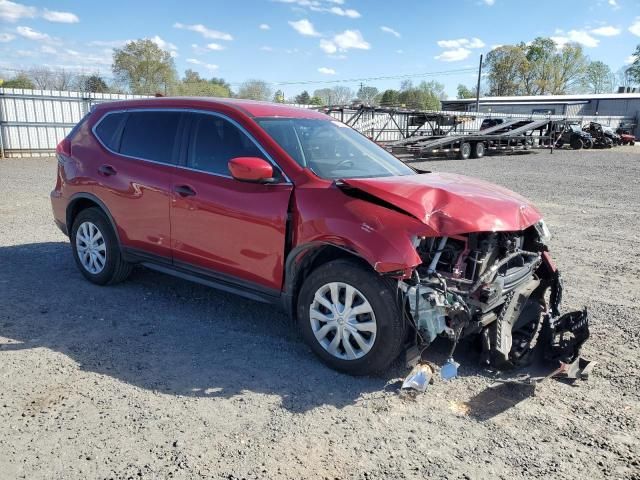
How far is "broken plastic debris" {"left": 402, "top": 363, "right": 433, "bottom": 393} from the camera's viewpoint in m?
3.45

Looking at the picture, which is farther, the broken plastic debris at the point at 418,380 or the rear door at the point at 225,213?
the rear door at the point at 225,213

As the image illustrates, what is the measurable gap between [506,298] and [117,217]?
12.1 ft

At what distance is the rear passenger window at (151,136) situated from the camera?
4.73m

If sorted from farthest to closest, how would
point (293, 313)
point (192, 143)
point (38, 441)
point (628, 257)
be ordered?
point (628, 257), point (192, 143), point (293, 313), point (38, 441)

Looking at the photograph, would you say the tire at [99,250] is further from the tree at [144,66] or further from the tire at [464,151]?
the tree at [144,66]

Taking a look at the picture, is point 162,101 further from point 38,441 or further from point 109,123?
point 38,441

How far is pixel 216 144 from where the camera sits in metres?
4.41

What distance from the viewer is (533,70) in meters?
95.1

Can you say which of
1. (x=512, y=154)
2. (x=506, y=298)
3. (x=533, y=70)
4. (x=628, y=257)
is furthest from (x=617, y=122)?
(x=506, y=298)

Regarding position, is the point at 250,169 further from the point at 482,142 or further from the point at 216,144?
the point at 482,142

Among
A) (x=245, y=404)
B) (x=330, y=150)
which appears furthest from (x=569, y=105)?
(x=245, y=404)

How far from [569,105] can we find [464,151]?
161 ft

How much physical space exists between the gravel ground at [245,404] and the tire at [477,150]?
21.7 m

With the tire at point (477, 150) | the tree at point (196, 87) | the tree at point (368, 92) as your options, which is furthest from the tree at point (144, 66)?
the tire at point (477, 150)
